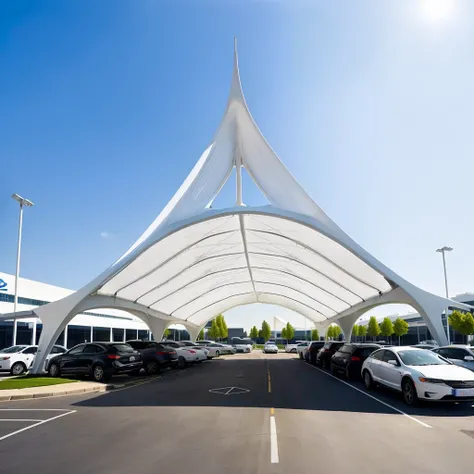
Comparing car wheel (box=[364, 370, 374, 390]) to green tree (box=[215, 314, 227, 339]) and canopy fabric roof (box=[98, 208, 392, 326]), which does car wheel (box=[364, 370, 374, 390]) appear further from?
green tree (box=[215, 314, 227, 339])

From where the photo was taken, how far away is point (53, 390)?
14398 mm

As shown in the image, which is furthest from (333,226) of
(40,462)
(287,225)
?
(40,462)

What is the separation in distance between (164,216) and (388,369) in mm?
14233

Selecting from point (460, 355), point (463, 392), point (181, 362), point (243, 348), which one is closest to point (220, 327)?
point (243, 348)

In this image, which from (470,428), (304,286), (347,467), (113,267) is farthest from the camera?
(304,286)

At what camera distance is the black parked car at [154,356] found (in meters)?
22.9

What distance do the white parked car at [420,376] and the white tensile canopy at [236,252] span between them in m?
7.81

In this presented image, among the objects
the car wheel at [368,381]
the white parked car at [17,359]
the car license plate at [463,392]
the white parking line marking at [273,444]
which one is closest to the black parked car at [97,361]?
the white parked car at [17,359]

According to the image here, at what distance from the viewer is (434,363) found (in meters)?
12.5

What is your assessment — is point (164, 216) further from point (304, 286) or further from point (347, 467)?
point (304, 286)

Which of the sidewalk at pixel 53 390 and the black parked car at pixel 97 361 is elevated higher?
the black parked car at pixel 97 361

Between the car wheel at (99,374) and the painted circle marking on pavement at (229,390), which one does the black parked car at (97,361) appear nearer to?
the car wheel at (99,374)

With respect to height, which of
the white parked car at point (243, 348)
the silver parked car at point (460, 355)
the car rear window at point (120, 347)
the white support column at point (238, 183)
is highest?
the white support column at point (238, 183)

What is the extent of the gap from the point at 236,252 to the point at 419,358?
22058mm
